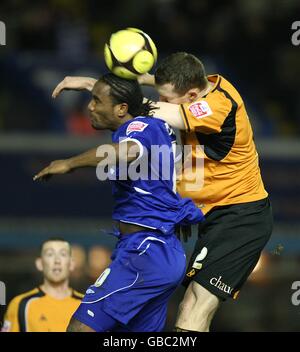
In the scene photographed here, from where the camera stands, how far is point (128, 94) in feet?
26.5

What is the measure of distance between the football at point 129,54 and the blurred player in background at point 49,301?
277 centimetres

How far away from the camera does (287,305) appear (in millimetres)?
17781

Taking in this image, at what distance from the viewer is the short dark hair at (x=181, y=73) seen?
841 centimetres

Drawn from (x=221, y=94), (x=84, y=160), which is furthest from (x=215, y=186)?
(x=84, y=160)

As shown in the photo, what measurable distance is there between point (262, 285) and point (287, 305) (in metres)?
0.52

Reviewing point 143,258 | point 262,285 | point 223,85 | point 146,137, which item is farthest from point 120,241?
point 262,285

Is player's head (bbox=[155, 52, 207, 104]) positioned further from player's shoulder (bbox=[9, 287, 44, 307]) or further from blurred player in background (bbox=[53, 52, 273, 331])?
player's shoulder (bbox=[9, 287, 44, 307])

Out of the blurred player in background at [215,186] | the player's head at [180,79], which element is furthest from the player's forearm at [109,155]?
the player's head at [180,79]

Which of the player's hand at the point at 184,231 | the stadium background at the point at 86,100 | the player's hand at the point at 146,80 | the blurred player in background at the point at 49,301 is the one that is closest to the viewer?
the player's hand at the point at 184,231

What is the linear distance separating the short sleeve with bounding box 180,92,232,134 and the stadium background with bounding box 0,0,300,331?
6018 mm

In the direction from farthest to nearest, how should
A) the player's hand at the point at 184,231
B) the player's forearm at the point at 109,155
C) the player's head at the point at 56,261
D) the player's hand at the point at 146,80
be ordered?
1. the player's head at the point at 56,261
2. the player's hand at the point at 146,80
3. the player's hand at the point at 184,231
4. the player's forearm at the point at 109,155

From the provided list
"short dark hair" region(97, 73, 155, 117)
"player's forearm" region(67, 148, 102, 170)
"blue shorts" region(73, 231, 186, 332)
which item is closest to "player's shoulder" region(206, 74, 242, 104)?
"short dark hair" region(97, 73, 155, 117)

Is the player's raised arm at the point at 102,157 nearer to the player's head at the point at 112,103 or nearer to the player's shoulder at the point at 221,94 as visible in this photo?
the player's head at the point at 112,103

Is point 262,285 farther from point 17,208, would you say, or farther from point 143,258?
point 143,258
